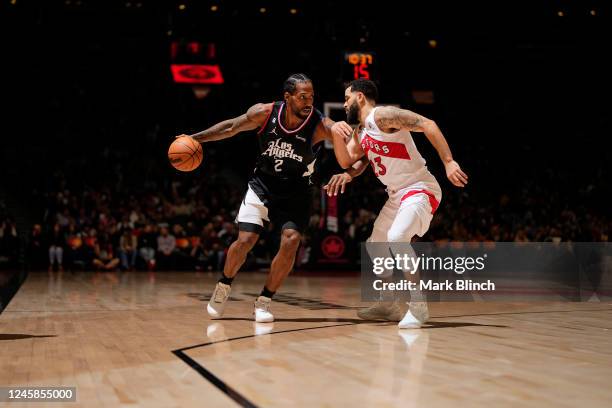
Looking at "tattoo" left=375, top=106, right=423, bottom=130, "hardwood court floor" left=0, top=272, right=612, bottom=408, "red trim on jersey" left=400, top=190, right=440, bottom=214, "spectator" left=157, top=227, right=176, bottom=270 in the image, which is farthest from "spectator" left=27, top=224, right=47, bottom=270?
"tattoo" left=375, top=106, right=423, bottom=130

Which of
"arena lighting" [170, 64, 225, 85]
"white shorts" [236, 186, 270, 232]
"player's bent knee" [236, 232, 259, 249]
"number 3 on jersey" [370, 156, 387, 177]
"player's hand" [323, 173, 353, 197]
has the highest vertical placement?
"arena lighting" [170, 64, 225, 85]

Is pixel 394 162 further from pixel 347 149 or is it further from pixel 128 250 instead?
pixel 128 250

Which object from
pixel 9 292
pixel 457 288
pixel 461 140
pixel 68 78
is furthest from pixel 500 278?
pixel 68 78

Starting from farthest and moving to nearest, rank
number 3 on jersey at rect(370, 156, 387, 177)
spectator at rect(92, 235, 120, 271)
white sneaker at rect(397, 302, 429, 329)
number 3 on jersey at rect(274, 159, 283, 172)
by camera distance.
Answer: spectator at rect(92, 235, 120, 271) < number 3 on jersey at rect(274, 159, 283, 172) < number 3 on jersey at rect(370, 156, 387, 177) < white sneaker at rect(397, 302, 429, 329)

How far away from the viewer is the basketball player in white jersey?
5523mm

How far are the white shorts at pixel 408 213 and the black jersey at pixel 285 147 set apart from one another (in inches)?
29.8

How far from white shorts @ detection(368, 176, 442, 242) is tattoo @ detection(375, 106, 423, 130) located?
1.73ft

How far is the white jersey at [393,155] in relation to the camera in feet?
18.6

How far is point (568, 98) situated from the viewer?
77.3 ft

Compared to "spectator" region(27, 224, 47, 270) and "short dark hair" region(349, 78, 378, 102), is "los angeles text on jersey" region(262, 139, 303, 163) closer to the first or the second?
"short dark hair" region(349, 78, 378, 102)

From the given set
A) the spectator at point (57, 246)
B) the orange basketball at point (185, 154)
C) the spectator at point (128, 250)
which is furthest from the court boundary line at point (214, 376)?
the spectator at point (57, 246)

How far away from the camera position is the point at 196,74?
18234 millimetres

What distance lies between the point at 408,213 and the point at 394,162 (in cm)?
41

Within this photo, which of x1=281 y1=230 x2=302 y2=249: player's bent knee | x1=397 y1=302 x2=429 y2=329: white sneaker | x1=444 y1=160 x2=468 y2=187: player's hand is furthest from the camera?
x1=281 y1=230 x2=302 y2=249: player's bent knee
